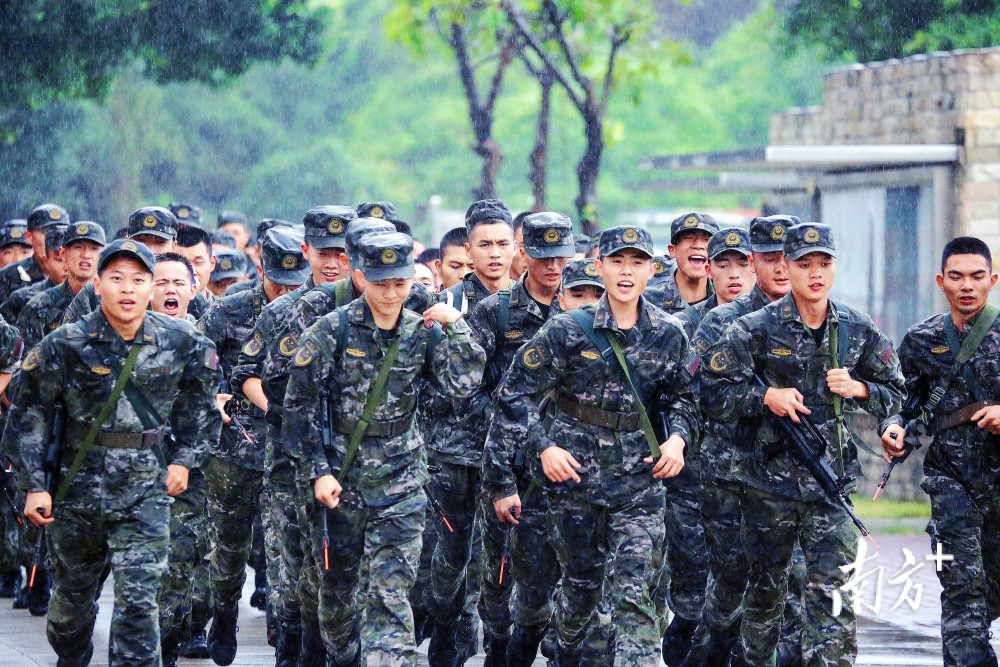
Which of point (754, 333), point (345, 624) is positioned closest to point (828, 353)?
point (754, 333)

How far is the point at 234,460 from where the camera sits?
399 inches

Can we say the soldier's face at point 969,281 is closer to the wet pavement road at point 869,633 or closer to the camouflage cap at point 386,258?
the wet pavement road at point 869,633

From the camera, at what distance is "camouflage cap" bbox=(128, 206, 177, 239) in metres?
11.0

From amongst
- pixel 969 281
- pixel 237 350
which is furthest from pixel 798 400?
pixel 237 350

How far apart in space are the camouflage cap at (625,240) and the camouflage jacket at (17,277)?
22.1 ft

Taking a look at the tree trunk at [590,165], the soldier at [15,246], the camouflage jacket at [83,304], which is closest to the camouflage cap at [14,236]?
the soldier at [15,246]

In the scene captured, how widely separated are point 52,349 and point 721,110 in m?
41.3

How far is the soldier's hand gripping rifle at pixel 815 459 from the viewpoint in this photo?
829 cm

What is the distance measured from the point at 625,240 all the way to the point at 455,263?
3.56m

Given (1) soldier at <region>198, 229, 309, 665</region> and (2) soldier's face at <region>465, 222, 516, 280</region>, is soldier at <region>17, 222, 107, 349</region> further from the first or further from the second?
(2) soldier's face at <region>465, 222, 516, 280</region>

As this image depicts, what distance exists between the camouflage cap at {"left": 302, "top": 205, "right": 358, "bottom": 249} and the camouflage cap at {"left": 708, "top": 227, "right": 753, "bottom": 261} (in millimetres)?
2105

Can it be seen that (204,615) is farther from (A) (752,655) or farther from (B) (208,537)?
(A) (752,655)

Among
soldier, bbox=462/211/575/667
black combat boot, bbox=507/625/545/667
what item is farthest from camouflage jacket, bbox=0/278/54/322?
black combat boot, bbox=507/625/545/667

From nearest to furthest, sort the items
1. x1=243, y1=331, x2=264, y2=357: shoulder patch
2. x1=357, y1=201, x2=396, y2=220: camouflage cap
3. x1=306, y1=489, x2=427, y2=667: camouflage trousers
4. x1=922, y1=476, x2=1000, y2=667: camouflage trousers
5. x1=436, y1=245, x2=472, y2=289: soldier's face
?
x1=306, y1=489, x2=427, y2=667: camouflage trousers, x1=922, y1=476, x2=1000, y2=667: camouflage trousers, x1=243, y1=331, x2=264, y2=357: shoulder patch, x1=357, y1=201, x2=396, y2=220: camouflage cap, x1=436, y1=245, x2=472, y2=289: soldier's face
